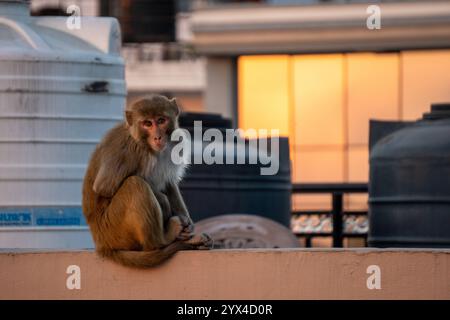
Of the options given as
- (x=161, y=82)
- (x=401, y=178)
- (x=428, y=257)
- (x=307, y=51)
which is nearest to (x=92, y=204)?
(x=428, y=257)

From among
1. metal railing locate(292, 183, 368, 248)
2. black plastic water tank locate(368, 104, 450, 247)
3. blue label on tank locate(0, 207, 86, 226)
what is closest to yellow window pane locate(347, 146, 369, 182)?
metal railing locate(292, 183, 368, 248)

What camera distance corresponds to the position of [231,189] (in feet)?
43.1

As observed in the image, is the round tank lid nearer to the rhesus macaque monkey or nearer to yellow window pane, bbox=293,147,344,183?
the rhesus macaque monkey

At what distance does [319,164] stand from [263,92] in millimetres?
2080

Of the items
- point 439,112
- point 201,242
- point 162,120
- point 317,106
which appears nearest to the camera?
point 201,242

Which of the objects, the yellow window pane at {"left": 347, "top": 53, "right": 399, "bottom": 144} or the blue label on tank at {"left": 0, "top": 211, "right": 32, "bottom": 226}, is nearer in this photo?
the blue label on tank at {"left": 0, "top": 211, "right": 32, "bottom": 226}

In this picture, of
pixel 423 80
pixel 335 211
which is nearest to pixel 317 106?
pixel 423 80

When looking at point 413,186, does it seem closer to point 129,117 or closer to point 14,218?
point 14,218

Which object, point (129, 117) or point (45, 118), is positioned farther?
point (45, 118)

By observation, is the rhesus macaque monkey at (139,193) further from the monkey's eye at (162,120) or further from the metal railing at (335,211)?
the metal railing at (335,211)

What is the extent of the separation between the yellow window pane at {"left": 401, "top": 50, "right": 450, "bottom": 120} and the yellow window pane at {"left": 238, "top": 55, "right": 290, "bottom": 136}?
2.75 metres

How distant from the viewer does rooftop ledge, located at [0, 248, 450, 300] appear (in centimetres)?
793

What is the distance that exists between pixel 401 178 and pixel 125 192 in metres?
4.25

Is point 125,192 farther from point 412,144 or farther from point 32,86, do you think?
point 412,144
